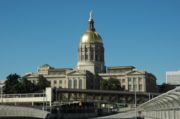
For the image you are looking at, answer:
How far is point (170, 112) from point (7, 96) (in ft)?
355

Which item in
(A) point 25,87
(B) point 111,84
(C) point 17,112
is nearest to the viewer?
(C) point 17,112

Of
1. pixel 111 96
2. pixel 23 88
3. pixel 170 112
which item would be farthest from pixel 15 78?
pixel 170 112

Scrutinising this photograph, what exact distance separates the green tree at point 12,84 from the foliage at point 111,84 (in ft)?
142

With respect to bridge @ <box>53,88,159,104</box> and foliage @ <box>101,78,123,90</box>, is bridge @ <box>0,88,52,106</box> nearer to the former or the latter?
bridge @ <box>53,88,159,104</box>

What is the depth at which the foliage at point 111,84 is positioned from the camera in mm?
189750

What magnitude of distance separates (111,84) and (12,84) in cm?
5158

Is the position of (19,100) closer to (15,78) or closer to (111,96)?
(15,78)

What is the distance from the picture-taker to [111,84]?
631 feet

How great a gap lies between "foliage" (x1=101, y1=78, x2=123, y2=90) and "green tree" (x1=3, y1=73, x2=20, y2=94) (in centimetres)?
4324

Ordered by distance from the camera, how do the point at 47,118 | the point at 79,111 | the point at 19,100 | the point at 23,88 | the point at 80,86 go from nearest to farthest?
the point at 47,118, the point at 79,111, the point at 19,100, the point at 23,88, the point at 80,86

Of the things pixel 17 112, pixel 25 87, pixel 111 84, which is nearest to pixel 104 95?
pixel 111 84

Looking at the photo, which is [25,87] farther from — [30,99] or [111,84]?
[111,84]

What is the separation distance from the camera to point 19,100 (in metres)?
130

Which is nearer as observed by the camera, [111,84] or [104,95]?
[104,95]
